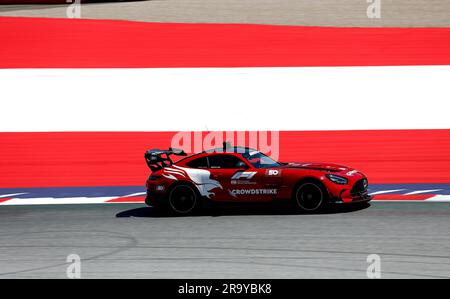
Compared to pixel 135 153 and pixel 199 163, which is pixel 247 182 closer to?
pixel 199 163

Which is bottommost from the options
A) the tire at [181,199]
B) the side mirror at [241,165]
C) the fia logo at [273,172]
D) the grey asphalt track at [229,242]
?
the grey asphalt track at [229,242]

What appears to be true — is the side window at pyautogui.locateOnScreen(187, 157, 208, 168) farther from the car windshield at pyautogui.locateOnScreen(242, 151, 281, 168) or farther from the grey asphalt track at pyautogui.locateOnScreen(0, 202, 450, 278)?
the grey asphalt track at pyautogui.locateOnScreen(0, 202, 450, 278)

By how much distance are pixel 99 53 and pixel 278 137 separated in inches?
219

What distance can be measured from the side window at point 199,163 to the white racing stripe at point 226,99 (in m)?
4.43

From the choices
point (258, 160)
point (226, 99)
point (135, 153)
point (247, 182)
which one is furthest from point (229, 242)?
point (226, 99)

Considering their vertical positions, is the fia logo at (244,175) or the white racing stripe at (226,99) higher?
the white racing stripe at (226,99)

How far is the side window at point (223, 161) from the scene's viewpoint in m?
13.4

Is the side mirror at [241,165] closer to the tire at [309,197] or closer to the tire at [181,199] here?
the tire at [181,199]

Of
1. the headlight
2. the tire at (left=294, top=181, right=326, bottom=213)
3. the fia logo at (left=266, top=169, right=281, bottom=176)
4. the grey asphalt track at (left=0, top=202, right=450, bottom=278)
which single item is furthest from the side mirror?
the headlight

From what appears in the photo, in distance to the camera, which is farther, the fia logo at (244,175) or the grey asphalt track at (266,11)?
the grey asphalt track at (266,11)

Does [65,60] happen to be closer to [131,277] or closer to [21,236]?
[21,236]

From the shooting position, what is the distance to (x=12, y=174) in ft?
57.8

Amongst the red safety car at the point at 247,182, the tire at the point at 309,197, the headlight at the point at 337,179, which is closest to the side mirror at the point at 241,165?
the red safety car at the point at 247,182

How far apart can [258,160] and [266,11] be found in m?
10.8
